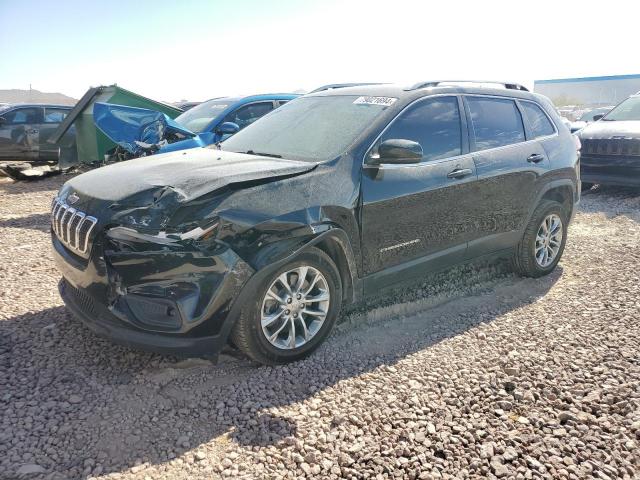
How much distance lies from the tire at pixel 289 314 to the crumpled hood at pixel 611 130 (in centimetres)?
746

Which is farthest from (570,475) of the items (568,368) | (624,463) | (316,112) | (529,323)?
(316,112)

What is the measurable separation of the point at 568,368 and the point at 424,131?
1997mm

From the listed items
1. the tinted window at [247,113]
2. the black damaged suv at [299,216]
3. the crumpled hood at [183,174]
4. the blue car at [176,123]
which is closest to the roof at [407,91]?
the black damaged suv at [299,216]

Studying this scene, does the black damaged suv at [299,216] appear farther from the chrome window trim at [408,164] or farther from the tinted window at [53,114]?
the tinted window at [53,114]

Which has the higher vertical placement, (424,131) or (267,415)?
(424,131)

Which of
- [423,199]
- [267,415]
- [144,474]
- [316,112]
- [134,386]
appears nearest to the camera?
[144,474]

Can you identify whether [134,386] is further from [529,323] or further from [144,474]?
[529,323]

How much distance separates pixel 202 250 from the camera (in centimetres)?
300

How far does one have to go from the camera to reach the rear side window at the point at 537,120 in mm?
5105

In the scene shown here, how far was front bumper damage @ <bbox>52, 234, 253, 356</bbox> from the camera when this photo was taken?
2994 mm

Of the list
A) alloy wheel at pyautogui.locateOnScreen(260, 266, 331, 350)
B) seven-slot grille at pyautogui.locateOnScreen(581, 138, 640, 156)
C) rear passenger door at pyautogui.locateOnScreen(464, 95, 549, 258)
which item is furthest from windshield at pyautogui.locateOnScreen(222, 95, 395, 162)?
seven-slot grille at pyautogui.locateOnScreen(581, 138, 640, 156)

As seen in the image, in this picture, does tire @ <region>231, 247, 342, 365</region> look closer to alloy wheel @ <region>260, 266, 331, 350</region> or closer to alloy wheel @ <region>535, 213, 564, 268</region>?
alloy wheel @ <region>260, 266, 331, 350</region>

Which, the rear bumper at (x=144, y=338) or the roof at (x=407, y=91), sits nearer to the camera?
the rear bumper at (x=144, y=338)

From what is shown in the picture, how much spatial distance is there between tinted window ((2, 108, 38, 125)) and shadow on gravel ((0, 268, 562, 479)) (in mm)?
10247
